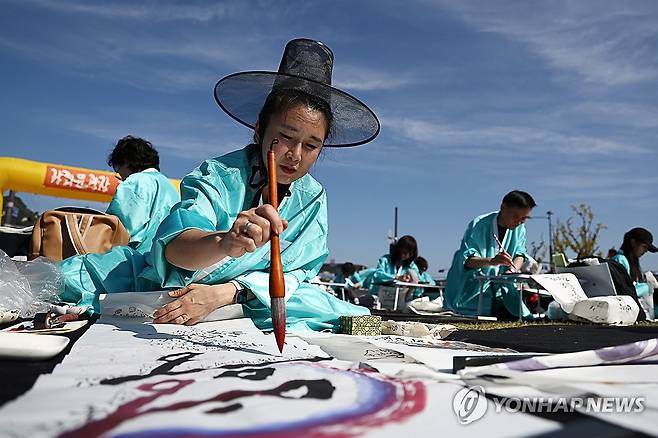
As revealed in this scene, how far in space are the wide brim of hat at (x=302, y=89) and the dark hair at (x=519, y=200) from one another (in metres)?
2.44

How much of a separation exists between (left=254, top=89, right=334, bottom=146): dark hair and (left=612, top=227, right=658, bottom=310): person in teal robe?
4472mm

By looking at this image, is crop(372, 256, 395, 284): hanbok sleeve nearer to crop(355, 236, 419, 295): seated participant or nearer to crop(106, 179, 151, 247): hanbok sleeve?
crop(355, 236, 419, 295): seated participant

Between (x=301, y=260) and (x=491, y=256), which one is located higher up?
(x=491, y=256)

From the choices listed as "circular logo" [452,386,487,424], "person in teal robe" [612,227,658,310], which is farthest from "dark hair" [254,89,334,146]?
"person in teal robe" [612,227,658,310]

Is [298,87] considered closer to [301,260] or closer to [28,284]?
[301,260]

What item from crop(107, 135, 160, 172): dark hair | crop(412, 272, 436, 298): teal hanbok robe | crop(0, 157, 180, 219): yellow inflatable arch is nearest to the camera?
crop(107, 135, 160, 172): dark hair

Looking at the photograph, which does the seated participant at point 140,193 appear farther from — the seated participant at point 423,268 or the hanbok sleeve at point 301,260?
the seated participant at point 423,268

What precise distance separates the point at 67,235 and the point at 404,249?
18.9ft

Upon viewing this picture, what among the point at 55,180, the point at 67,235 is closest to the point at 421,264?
the point at 55,180

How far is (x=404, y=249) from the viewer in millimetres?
7797

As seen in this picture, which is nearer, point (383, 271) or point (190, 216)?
point (190, 216)

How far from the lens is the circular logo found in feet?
1.97

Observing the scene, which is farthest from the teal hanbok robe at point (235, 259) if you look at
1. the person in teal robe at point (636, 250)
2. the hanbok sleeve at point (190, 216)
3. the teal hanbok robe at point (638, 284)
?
the person in teal robe at point (636, 250)

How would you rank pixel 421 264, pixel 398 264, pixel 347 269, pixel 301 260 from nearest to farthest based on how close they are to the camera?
pixel 301 260 < pixel 398 264 < pixel 421 264 < pixel 347 269
